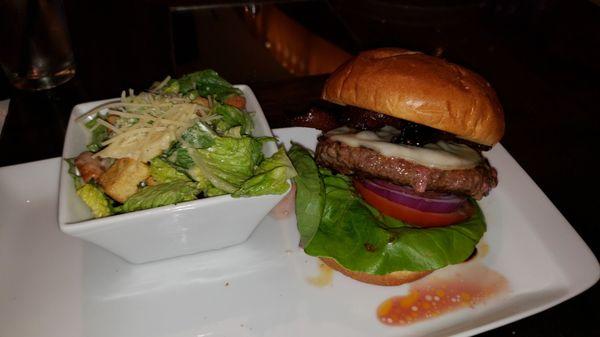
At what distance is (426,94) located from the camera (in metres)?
1.78

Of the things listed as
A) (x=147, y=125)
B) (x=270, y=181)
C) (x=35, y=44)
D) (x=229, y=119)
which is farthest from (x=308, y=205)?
(x=35, y=44)

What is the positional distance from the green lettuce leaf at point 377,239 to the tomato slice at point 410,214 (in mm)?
32

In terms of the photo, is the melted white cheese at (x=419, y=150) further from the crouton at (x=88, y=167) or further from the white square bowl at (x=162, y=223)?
the crouton at (x=88, y=167)

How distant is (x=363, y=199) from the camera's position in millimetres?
2109

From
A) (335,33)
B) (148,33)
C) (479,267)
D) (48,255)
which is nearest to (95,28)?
(148,33)

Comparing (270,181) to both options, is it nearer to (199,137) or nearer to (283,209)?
(199,137)

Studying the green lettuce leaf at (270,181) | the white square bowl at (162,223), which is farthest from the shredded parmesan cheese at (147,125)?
the green lettuce leaf at (270,181)

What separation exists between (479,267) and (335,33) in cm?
271

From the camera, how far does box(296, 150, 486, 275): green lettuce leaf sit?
1.82 metres

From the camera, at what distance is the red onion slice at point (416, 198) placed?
1.97 metres

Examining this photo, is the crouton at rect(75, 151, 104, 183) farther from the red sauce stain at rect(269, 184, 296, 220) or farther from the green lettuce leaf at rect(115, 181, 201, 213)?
the red sauce stain at rect(269, 184, 296, 220)

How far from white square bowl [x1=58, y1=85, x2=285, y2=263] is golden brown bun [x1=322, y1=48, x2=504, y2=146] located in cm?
50

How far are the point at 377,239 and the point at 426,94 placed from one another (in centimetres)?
67

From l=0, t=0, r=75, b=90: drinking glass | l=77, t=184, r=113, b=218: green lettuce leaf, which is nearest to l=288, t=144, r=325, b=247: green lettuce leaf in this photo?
l=77, t=184, r=113, b=218: green lettuce leaf
